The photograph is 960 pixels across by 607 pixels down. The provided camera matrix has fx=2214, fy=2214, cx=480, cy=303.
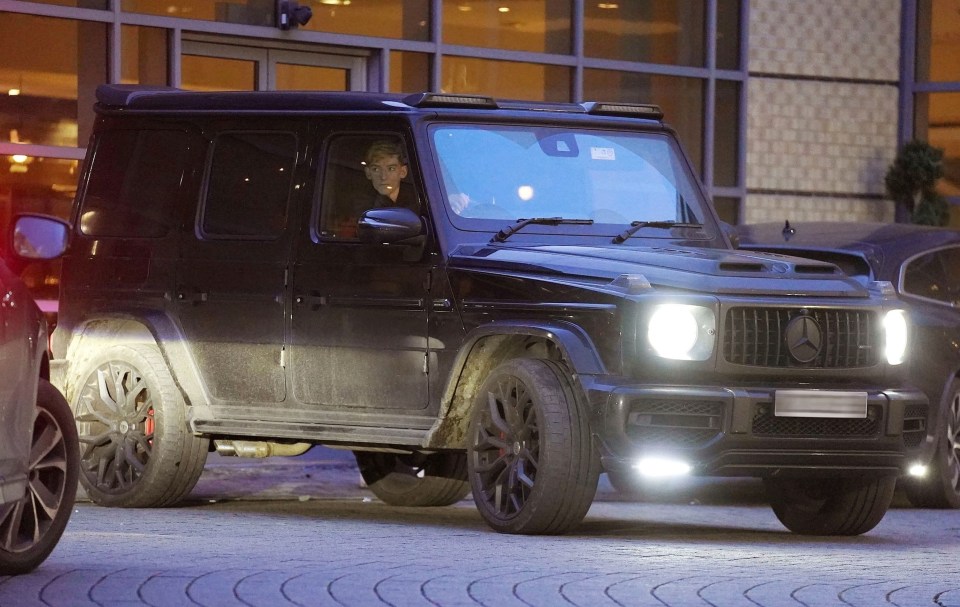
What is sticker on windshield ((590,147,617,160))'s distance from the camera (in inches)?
417

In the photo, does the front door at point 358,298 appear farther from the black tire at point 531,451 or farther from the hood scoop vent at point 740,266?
the hood scoop vent at point 740,266

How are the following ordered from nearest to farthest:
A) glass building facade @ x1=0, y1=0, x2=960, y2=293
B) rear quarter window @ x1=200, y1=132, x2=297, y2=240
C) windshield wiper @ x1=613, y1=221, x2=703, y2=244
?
windshield wiper @ x1=613, y1=221, x2=703, y2=244
rear quarter window @ x1=200, y1=132, x2=297, y2=240
glass building facade @ x1=0, y1=0, x2=960, y2=293

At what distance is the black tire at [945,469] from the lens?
39.6ft

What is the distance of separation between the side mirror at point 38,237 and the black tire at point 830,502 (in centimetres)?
394

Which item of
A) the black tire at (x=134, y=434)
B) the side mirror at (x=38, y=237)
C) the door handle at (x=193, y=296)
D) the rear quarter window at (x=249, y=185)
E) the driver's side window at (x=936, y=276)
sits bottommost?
the black tire at (x=134, y=434)

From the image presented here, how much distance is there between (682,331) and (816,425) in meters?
0.72

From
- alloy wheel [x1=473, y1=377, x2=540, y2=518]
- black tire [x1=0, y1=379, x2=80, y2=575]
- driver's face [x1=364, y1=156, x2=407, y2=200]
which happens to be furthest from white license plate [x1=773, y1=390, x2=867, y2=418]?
black tire [x1=0, y1=379, x2=80, y2=575]

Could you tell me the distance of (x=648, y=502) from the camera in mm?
12711

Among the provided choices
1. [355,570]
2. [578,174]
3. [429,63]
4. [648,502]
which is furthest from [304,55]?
[355,570]

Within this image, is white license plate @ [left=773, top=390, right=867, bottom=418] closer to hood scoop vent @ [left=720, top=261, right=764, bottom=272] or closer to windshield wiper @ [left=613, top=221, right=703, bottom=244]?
hood scoop vent @ [left=720, top=261, right=764, bottom=272]

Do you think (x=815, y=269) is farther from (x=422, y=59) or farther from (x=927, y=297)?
(x=422, y=59)

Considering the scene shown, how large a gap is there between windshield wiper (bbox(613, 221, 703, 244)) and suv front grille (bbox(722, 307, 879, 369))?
3.64 feet

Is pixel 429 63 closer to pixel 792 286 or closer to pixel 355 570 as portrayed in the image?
pixel 792 286

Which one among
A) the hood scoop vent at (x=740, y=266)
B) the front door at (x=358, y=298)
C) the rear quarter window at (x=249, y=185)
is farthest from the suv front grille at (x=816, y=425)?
the rear quarter window at (x=249, y=185)
